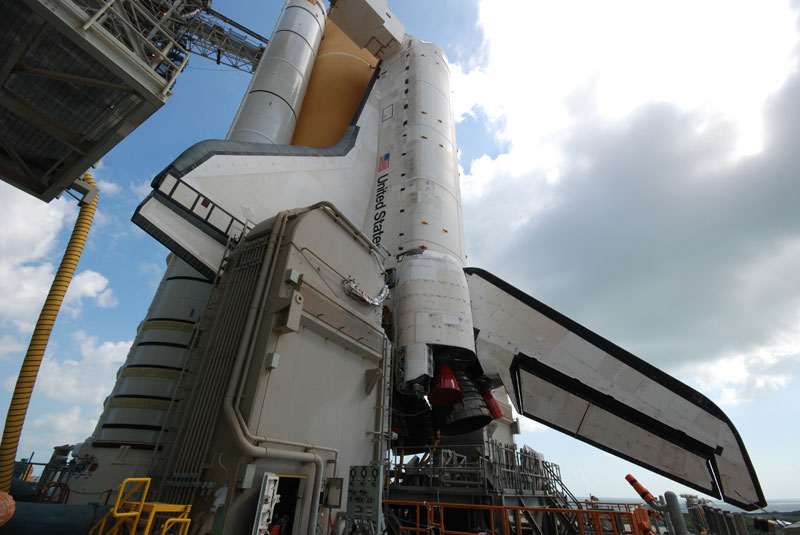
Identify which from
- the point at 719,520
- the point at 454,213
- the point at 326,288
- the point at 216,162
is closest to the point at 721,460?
the point at 719,520

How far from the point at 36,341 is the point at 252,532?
15.4 feet

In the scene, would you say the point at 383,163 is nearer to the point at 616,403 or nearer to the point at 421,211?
the point at 421,211

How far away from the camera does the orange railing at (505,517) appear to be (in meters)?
5.40

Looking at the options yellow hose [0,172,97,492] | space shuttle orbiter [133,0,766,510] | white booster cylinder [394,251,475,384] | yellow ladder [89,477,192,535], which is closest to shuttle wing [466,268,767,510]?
space shuttle orbiter [133,0,766,510]

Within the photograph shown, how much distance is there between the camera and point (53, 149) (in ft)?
17.7

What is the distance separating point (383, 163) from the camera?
12922mm

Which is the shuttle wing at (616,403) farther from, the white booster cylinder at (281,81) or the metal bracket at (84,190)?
the metal bracket at (84,190)

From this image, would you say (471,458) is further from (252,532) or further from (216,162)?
(216,162)

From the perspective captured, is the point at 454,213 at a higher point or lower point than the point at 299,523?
higher

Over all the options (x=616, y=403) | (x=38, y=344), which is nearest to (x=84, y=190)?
(x=38, y=344)

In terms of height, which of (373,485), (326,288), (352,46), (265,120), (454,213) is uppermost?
(352,46)

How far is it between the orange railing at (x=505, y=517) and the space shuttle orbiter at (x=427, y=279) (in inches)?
73.3

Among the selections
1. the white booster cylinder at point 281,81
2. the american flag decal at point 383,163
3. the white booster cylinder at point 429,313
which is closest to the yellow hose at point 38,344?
the white booster cylinder at point 281,81

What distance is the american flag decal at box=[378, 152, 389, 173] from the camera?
41.9 feet
